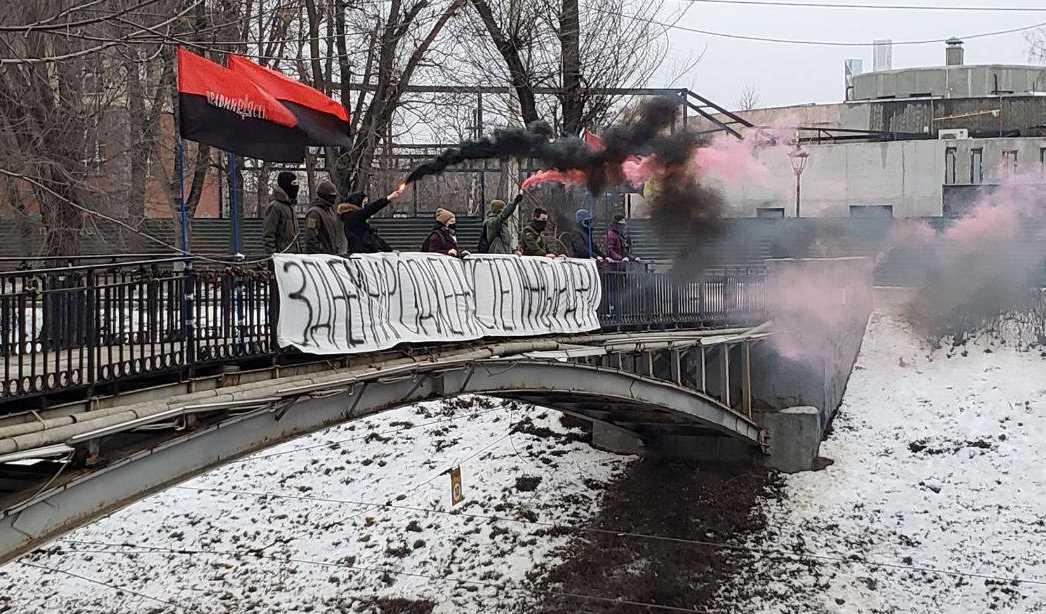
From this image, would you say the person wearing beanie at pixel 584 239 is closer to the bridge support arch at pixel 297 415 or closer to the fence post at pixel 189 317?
the bridge support arch at pixel 297 415

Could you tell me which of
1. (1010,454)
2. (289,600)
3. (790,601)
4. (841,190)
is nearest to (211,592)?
(289,600)

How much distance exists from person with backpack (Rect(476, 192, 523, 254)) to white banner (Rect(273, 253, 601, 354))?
756 mm

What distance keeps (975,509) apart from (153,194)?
22444 millimetres

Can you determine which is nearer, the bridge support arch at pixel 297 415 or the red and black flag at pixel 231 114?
the bridge support arch at pixel 297 415

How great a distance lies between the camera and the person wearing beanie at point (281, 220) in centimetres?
1152

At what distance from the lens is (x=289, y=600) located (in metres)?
18.8

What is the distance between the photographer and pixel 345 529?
21516 mm

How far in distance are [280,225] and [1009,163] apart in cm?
3487

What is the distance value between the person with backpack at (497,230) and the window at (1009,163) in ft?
91.0

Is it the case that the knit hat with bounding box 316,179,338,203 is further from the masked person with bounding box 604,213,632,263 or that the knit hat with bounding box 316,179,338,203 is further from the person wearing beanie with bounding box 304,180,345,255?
the masked person with bounding box 604,213,632,263

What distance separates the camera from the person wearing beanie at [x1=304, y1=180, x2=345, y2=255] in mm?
11750

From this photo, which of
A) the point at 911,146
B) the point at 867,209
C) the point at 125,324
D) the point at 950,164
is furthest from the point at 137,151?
the point at 950,164

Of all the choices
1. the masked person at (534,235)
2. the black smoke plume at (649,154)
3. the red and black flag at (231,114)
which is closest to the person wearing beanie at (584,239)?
the black smoke plume at (649,154)

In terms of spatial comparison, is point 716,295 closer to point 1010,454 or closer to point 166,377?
point 1010,454
